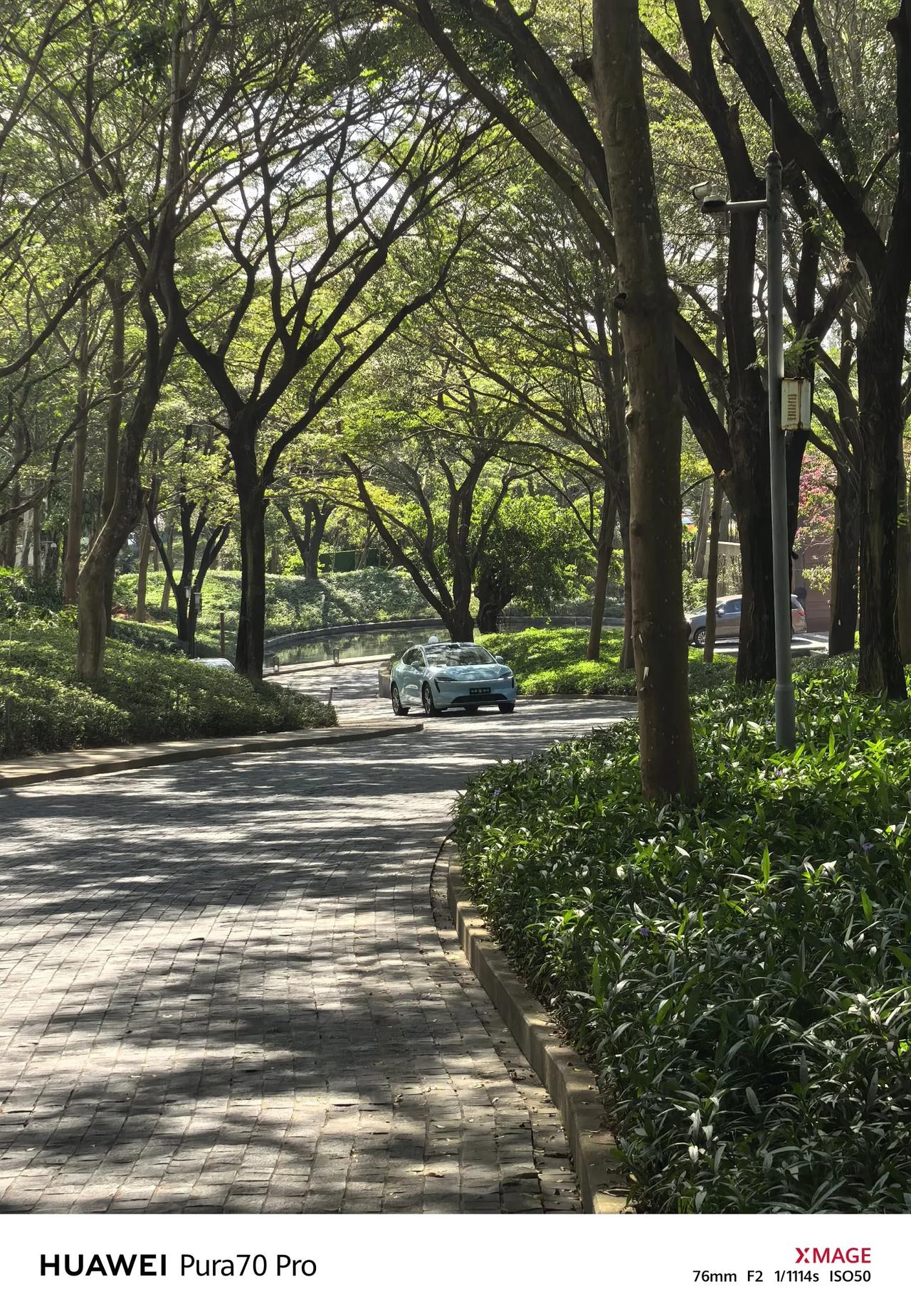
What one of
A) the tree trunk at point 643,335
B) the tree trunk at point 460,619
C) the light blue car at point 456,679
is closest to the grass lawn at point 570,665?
the tree trunk at point 460,619

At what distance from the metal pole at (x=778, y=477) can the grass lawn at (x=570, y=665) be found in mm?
21849

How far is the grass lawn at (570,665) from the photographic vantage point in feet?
126

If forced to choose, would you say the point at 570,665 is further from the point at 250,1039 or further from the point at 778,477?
the point at 250,1039

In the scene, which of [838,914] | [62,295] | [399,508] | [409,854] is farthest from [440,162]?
[399,508]

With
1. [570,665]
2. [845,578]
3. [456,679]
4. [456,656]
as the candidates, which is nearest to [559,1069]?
[456,679]

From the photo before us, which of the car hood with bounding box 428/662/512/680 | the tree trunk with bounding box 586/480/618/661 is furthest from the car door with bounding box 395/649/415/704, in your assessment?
the tree trunk with bounding box 586/480/618/661

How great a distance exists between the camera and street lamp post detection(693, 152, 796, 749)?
11.4 metres

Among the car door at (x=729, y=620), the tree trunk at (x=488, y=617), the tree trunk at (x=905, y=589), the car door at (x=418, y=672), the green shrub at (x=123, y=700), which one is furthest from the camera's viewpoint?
the tree trunk at (x=488, y=617)

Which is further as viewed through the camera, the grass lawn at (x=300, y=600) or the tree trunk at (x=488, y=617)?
the grass lawn at (x=300, y=600)

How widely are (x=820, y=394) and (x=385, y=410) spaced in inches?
456

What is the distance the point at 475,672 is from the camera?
34.3 meters

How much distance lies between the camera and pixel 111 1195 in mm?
4801

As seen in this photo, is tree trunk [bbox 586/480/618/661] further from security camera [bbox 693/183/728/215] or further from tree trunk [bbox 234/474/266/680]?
security camera [bbox 693/183/728/215]

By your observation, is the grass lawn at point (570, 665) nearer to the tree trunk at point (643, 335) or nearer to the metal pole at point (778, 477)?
the metal pole at point (778, 477)
